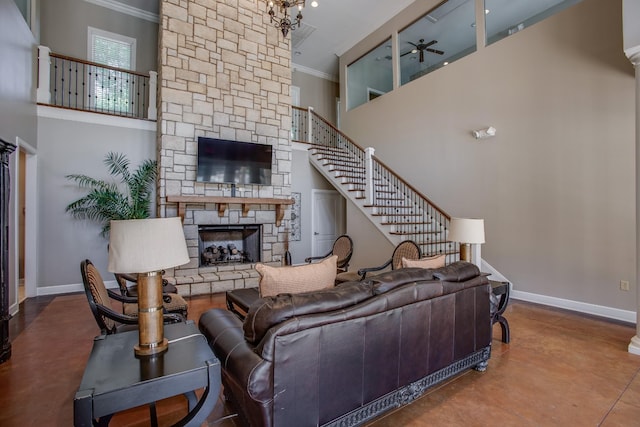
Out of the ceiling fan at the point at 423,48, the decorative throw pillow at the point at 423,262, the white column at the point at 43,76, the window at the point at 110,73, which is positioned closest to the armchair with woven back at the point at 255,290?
the decorative throw pillow at the point at 423,262

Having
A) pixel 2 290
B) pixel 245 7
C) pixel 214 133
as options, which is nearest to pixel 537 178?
pixel 214 133

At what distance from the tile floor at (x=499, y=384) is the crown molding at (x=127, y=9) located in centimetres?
606

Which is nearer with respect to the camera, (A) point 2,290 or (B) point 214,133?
(A) point 2,290

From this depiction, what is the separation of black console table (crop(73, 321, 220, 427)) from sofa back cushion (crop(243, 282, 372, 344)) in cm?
24

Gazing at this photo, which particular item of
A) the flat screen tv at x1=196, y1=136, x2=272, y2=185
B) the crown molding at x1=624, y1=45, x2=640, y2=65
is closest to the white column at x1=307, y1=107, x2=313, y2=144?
the flat screen tv at x1=196, y1=136, x2=272, y2=185

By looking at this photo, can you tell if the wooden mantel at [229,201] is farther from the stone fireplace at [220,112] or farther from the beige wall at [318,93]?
the beige wall at [318,93]

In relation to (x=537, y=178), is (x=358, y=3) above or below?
above

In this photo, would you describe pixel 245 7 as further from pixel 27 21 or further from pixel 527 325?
pixel 527 325

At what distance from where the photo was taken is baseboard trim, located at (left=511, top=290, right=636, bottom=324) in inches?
150

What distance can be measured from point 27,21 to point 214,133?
315 cm

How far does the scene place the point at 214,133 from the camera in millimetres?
5750

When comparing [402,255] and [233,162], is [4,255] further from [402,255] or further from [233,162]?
[402,255]

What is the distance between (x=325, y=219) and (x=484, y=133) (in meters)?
4.22

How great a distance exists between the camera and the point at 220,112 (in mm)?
5816
